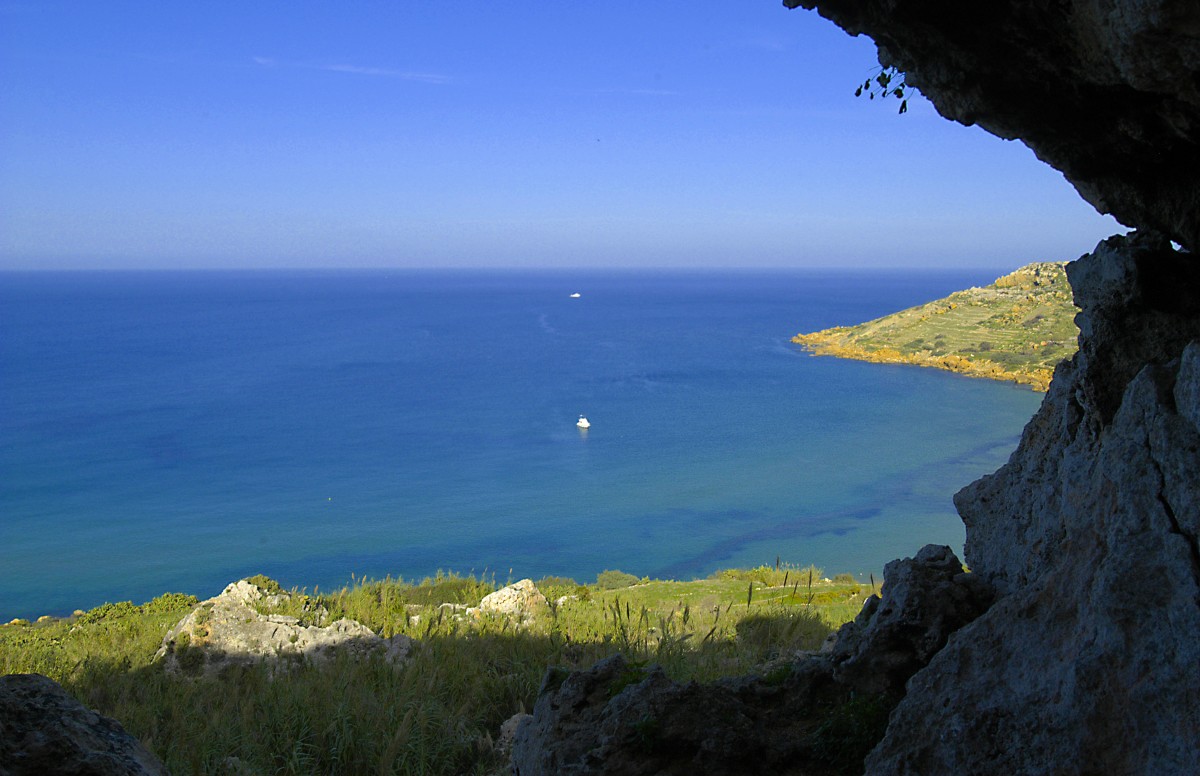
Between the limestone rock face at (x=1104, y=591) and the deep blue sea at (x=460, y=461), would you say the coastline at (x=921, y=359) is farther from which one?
the limestone rock face at (x=1104, y=591)

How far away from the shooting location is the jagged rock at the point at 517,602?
12421 millimetres

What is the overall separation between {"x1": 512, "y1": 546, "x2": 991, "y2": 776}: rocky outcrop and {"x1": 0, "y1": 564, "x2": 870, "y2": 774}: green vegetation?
0.12m

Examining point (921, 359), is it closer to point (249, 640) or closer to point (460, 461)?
point (460, 461)

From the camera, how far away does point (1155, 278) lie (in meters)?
4.59

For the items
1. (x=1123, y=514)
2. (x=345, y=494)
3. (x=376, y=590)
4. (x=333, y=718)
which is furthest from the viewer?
(x=345, y=494)

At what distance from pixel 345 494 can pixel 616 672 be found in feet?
152

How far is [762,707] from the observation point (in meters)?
5.27

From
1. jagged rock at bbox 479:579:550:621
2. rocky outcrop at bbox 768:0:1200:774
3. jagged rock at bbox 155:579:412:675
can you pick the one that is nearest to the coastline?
jagged rock at bbox 479:579:550:621

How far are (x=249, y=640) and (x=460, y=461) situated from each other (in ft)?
149

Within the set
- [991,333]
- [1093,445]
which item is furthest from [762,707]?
[991,333]

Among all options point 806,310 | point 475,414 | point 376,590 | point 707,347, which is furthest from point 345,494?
point 806,310

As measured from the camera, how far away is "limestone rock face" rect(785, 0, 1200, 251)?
4.23m

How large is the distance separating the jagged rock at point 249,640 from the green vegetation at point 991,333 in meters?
57.8

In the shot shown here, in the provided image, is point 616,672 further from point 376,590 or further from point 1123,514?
point 376,590
